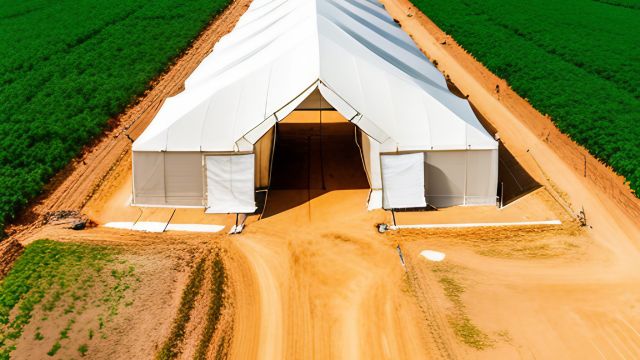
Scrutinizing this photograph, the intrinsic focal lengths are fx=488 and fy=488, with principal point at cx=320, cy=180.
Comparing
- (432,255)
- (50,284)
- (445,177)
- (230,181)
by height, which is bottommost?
(50,284)

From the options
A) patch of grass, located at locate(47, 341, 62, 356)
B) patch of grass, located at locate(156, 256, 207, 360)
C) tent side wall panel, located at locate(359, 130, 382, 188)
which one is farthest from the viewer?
tent side wall panel, located at locate(359, 130, 382, 188)

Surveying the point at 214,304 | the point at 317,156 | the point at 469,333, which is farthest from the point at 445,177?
the point at 214,304

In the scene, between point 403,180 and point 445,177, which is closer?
point 403,180

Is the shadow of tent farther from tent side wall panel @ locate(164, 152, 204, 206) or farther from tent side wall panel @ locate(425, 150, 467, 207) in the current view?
tent side wall panel @ locate(164, 152, 204, 206)

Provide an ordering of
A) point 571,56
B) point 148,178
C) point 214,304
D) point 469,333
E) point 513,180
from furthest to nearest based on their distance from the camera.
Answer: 1. point 571,56
2. point 513,180
3. point 148,178
4. point 214,304
5. point 469,333

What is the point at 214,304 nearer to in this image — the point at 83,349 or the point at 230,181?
the point at 83,349

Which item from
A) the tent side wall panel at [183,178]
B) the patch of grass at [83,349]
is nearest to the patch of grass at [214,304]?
the patch of grass at [83,349]

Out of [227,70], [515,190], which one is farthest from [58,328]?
[515,190]

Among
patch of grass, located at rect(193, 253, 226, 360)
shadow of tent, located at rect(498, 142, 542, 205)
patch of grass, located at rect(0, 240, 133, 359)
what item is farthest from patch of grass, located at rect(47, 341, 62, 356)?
shadow of tent, located at rect(498, 142, 542, 205)

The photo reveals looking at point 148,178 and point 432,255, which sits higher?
point 148,178
